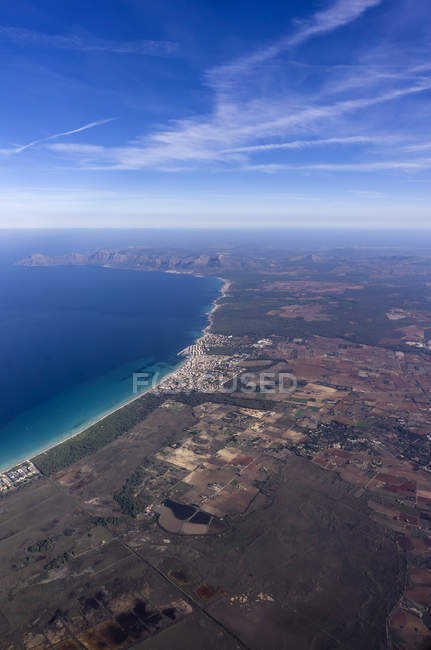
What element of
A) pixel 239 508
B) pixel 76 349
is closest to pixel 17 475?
pixel 239 508

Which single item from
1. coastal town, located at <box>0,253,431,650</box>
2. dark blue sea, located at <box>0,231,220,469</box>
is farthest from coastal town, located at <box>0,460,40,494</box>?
dark blue sea, located at <box>0,231,220,469</box>

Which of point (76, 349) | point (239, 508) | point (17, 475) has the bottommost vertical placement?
point (17, 475)

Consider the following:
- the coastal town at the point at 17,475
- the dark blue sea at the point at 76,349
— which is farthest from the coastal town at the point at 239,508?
the dark blue sea at the point at 76,349

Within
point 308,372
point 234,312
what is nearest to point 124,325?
point 234,312

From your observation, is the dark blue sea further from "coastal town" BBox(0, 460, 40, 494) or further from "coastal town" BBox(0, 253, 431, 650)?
"coastal town" BBox(0, 253, 431, 650)

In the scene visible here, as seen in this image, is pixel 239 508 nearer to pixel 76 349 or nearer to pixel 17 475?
pixel 17 475

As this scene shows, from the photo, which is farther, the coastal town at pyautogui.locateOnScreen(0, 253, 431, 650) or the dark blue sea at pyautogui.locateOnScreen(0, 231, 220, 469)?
the dark blue sea at pyautogui.locateOnScreen(0, 231, 220, 469)

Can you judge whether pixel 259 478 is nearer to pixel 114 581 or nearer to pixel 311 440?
pixel 311 440

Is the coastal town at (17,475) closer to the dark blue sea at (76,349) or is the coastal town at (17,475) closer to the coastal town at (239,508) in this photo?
the coastal town at (239,508)
